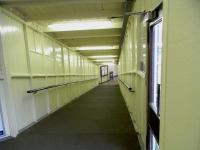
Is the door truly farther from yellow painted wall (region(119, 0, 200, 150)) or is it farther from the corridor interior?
yellow painted wall (region(119, 0, 200, 150))

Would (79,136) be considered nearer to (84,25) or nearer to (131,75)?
(131,75)

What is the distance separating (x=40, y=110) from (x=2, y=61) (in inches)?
70.9

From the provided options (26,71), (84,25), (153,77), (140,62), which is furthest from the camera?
(84,25)

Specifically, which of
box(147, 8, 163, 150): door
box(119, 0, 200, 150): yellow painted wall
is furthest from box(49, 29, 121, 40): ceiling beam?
box(119, 0, 200, 150): yellow painted wall

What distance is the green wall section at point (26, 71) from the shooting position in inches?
114

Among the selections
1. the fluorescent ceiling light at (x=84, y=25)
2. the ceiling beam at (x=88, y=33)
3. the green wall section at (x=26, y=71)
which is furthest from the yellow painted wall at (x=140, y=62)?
the green wall section at (x=26, y=71)

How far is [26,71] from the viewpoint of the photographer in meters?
3.52

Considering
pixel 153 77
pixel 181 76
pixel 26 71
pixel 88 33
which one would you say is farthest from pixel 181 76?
pixel 88 33

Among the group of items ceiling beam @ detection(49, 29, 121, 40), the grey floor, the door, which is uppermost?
ceiling beam @ detection(49, 29, 121, 40)

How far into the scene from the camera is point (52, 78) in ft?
16.3

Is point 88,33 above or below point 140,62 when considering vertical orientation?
above

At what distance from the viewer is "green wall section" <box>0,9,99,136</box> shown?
289 centimetres

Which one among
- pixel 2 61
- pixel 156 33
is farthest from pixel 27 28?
pixel 156 33

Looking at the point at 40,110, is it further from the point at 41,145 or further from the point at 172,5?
the point at 172,5
